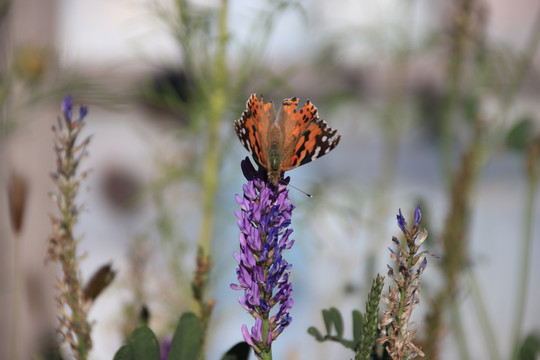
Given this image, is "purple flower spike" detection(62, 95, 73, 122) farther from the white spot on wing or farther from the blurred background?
the blurred background

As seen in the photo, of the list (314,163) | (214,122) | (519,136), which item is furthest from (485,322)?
(314,163)

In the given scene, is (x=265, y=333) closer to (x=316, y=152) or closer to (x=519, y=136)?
(x=316, y=152)

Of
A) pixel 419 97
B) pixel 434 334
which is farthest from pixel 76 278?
pixel 419 97

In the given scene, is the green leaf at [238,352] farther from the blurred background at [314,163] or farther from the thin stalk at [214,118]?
the blurred background at [314,163]

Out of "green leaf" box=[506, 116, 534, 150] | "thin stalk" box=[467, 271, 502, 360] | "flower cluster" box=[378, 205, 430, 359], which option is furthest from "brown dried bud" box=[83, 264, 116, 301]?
"green leaf" box=[506, 116, 534, 150]

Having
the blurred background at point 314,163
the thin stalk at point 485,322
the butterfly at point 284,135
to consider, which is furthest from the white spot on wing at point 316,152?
the blurred background at point 314,163

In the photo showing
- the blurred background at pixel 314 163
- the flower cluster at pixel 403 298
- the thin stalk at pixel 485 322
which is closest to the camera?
the flower cluster at pixel 403 298
